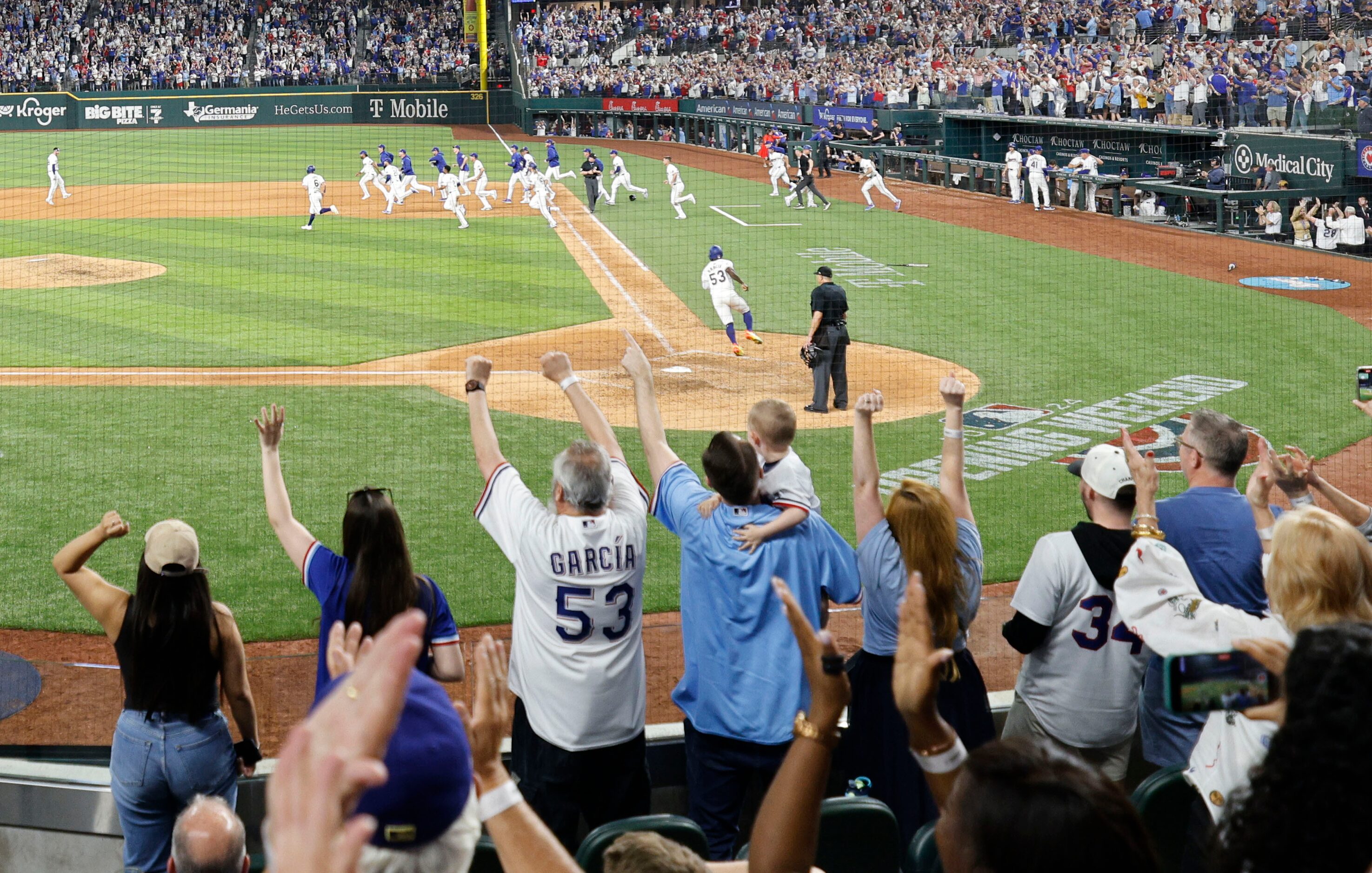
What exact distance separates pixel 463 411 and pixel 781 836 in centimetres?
1041

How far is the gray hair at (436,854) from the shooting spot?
1868mm

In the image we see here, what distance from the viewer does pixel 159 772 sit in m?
3.95

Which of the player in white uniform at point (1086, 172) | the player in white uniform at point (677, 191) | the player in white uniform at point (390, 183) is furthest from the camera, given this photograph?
the player in white uniform at point (390, 183)

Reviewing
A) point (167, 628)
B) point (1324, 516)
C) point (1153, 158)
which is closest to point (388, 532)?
point (167, 628)

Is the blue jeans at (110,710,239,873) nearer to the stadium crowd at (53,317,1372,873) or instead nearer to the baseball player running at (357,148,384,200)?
the stadium crowd at (53,317,1372,873)

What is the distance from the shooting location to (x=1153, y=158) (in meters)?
25.4

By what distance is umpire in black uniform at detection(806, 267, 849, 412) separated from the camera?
11.9 m

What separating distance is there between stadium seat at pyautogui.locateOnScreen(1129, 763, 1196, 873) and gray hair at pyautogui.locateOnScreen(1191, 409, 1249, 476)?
43.9 inches

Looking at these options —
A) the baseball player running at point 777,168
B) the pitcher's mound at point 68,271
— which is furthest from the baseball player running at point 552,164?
the pitcher's mound at point 68,271

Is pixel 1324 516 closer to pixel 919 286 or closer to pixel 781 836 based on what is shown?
pixel 781 836

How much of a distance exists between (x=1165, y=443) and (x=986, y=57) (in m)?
25.5

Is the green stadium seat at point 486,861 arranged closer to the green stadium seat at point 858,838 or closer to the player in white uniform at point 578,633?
the green stadium seat at point 858,838

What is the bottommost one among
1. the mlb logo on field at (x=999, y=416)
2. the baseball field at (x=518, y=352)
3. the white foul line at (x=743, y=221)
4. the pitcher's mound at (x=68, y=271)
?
the mlb logo on field at (x=999, y=416)

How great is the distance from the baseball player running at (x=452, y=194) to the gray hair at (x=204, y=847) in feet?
73.9
